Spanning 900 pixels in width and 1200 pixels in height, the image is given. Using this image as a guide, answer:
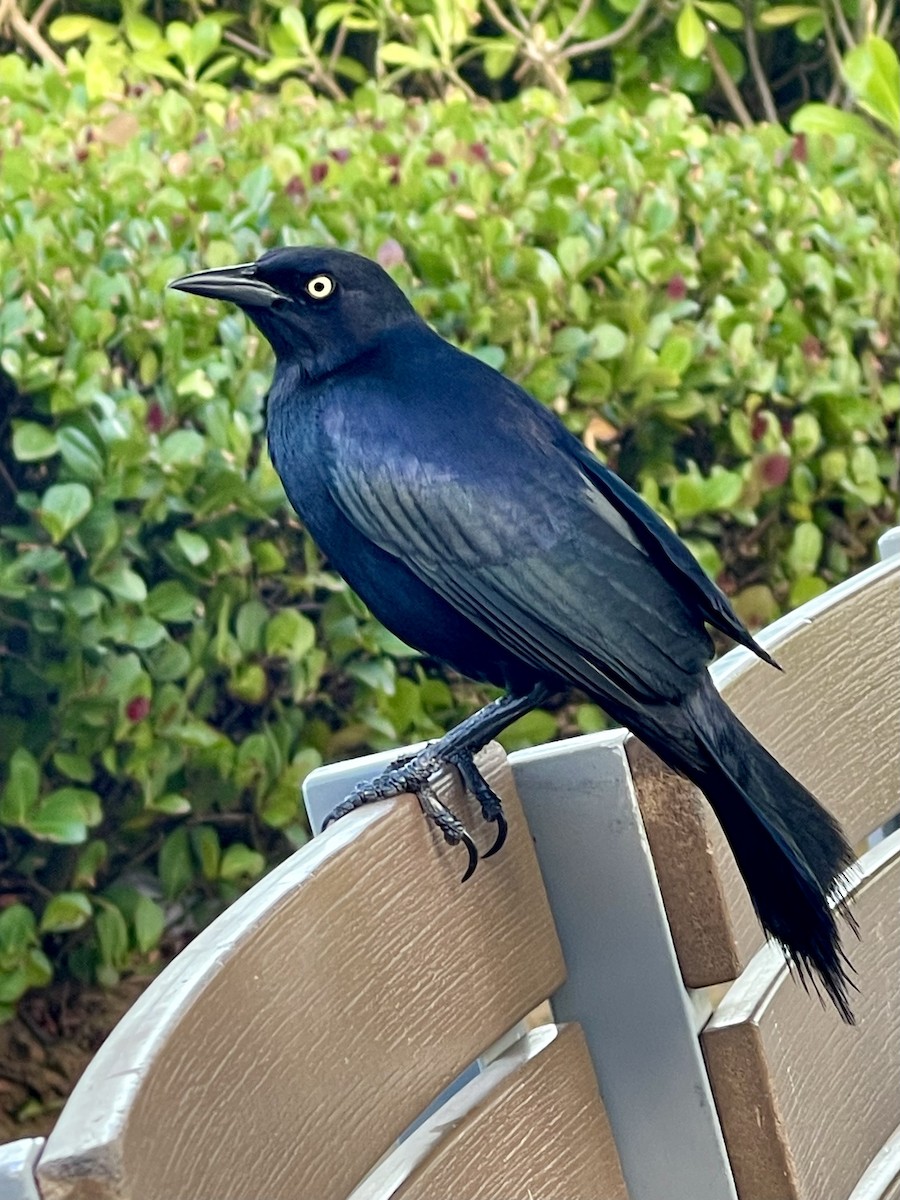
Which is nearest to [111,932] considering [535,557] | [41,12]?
[535,557]

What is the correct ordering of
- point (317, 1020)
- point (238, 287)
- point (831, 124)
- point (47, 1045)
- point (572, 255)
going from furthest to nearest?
point (831, 124) → point (572, 255) → point (47, 1045) → point (238, 287) → point (317, 1020)

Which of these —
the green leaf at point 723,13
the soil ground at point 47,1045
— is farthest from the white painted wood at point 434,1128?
the green leaf at point 723,13

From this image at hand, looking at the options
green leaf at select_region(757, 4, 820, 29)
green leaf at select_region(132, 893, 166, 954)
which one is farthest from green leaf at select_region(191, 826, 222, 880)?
green leaf at select_region(757, 4, 820, 29)

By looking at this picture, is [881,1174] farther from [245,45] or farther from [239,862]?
[245,45]

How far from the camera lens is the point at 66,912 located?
2.83 meters

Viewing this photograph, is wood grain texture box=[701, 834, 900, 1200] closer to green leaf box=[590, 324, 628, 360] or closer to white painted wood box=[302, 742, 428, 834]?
white painted wood box=[302, 742, 428, 834]

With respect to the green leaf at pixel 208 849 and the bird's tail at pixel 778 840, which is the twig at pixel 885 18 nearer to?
the green leaf at pixel 208 849

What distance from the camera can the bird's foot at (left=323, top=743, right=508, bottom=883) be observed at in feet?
3.73

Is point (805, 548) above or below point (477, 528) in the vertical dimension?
below

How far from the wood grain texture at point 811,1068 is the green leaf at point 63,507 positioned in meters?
1.39

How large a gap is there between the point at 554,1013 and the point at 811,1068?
0.75 feet

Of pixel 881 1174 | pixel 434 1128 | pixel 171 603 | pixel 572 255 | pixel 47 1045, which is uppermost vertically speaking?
pixel 434 1128

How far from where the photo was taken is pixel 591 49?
5.45 metres

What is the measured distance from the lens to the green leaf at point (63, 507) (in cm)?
254
